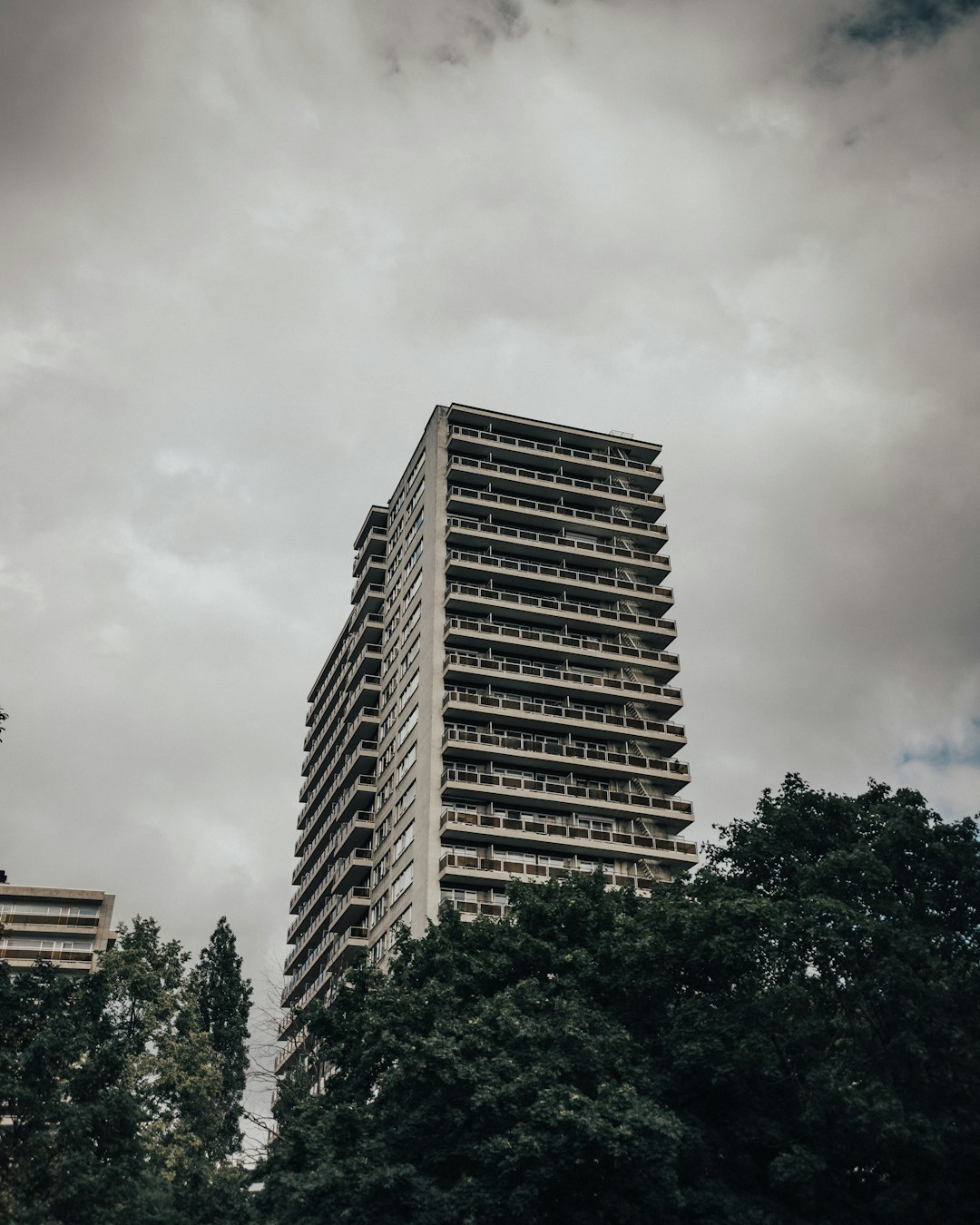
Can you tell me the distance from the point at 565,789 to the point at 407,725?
10701mm

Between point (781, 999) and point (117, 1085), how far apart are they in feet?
72.8

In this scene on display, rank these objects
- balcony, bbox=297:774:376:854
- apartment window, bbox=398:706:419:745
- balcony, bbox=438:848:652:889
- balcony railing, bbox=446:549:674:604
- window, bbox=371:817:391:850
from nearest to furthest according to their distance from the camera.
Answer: balcony, bbox=438:848:652:889 → apartment window, bbox=398:706:419:745 → window, bbox=371:817:391:850 → balcony railing, bbox=446:549:674:604 → balcony, bbox=297:774:376:854

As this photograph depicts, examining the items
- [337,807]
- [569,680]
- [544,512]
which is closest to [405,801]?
[569,680]

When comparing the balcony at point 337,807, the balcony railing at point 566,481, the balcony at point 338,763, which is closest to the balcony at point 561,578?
the balcony railing at point 566,481

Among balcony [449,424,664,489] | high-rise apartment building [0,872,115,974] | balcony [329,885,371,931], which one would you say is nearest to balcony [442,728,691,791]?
balcony [329,885,371,931]

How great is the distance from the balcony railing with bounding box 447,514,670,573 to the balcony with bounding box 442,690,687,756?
1085cm

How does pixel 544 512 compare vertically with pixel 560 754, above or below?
above

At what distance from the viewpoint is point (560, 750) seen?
2509 inches

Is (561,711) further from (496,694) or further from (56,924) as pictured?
(56,924)

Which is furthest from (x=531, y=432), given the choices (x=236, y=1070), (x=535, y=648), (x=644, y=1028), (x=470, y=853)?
(x=644, y=1028)

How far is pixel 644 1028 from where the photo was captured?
110 ft

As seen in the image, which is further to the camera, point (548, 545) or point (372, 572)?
point (372, 572)

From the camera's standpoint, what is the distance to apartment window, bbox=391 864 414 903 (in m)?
60.8

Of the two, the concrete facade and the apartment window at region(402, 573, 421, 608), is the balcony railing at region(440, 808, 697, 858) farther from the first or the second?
the concrete facade
